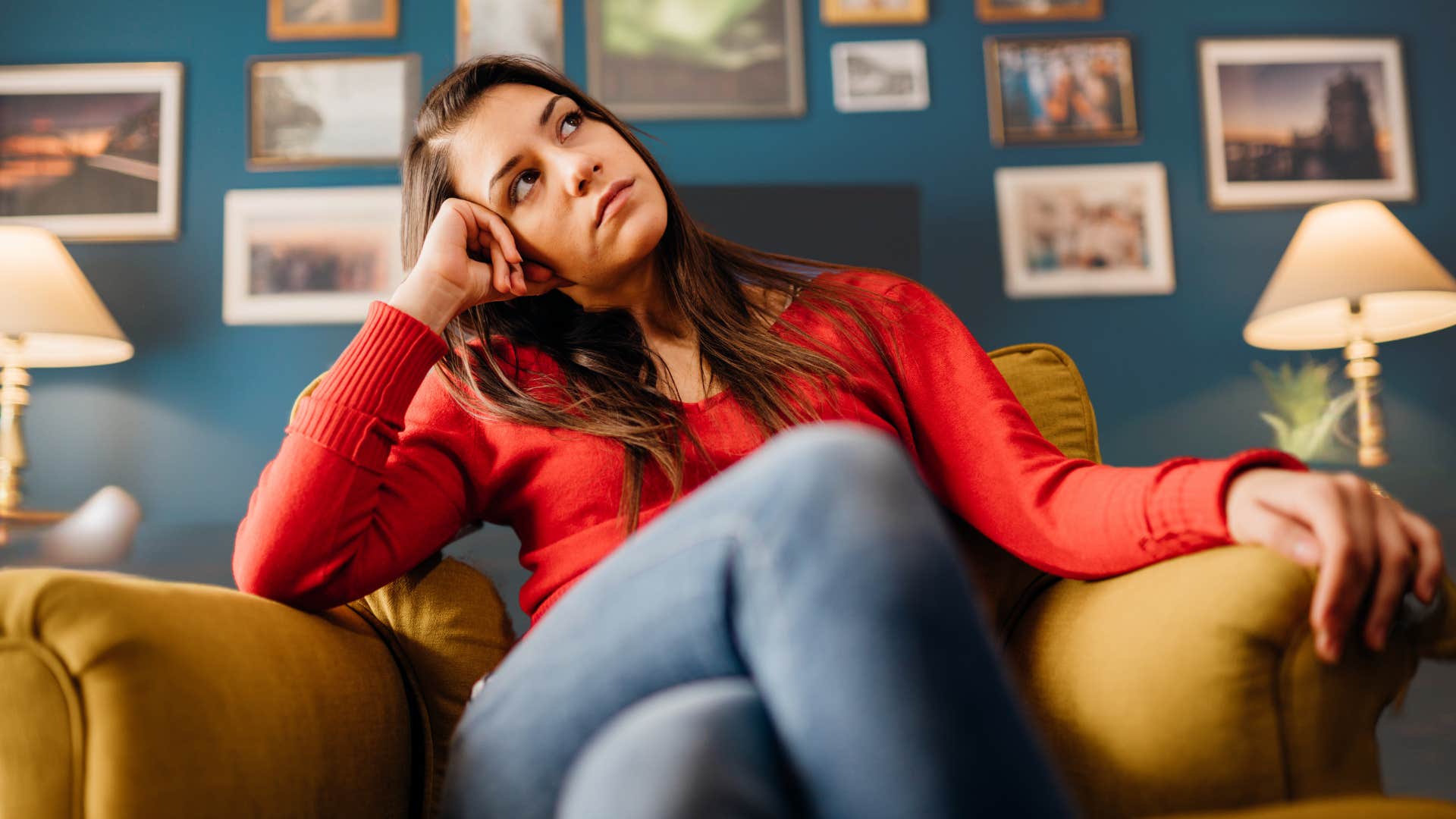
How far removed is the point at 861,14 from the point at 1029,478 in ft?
8.23

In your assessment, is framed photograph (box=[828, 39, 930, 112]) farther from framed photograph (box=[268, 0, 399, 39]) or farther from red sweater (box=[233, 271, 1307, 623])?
red sweater (box=[233, 271, 1307, 623])

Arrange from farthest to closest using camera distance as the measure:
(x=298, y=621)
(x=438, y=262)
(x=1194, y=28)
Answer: (x=1194, y=28), (x=438, y=262), (x=298, y=621)

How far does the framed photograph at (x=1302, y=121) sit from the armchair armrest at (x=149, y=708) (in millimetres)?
3089

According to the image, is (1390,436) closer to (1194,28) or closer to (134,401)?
(1194,28)

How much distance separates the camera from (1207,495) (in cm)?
79

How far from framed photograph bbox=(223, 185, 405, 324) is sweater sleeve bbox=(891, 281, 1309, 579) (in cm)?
221

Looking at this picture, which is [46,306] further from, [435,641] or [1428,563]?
[1428,563]

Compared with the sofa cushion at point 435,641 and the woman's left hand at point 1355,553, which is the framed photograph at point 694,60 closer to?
the sofa cushion at point 435,641

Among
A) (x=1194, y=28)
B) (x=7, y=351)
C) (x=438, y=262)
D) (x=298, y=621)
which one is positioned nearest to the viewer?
(x=298, y=621)

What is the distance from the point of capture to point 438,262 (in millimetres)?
1141

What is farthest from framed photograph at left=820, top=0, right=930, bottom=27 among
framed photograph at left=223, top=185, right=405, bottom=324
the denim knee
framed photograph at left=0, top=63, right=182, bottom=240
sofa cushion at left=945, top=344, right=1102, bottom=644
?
the denim knee

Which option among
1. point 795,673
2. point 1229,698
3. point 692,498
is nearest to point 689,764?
point 795,673

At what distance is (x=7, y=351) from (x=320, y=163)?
0.96 metres

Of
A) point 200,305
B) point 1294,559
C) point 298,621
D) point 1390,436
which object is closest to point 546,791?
point 298,621
